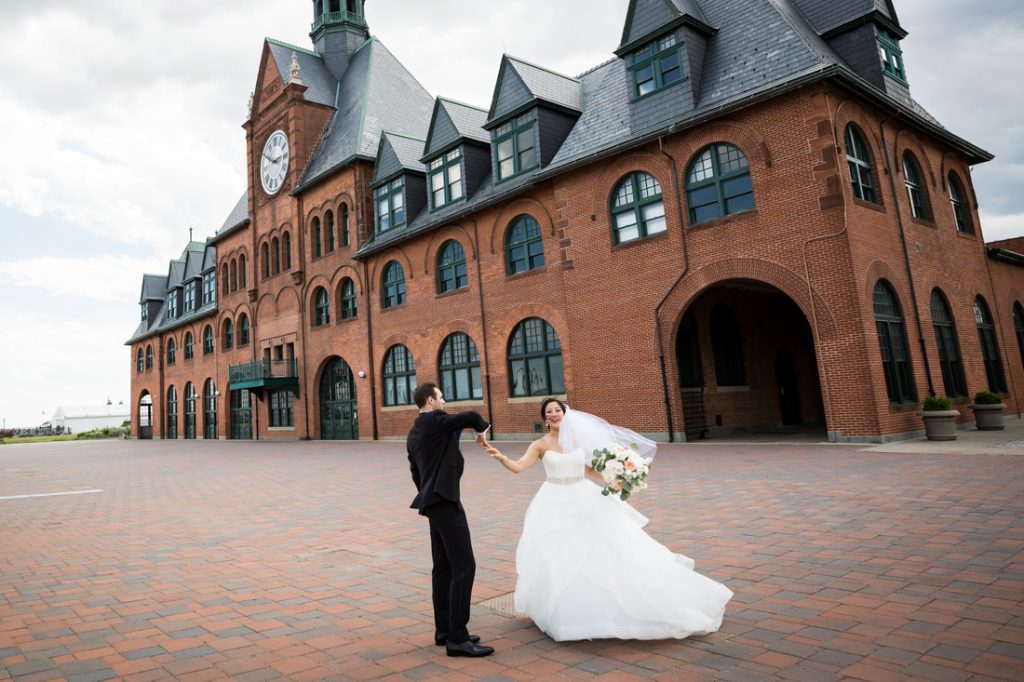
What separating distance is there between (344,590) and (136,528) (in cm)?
516

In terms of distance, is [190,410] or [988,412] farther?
[190,410]

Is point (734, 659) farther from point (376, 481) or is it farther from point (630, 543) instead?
point (376, 481)

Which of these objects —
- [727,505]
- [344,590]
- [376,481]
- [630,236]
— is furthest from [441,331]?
[344,590]

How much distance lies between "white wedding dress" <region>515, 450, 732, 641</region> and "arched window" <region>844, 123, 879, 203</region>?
13982 millimetres

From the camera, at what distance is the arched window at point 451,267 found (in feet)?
79.0

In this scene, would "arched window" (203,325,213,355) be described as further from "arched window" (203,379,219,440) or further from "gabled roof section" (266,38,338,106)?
"gabled roof section" (266,38,338,106)

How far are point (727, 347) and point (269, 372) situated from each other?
23.9 m

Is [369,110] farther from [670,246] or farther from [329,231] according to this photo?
[670,246]

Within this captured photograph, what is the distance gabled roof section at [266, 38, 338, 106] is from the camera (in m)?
34.5

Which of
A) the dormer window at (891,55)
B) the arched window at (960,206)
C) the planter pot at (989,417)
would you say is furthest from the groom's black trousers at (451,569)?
the arched window at (960,206)

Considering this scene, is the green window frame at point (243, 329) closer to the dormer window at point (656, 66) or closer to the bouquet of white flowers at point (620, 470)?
the dormer window at point (656, 66)

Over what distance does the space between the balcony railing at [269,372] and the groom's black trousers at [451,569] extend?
1182 inches

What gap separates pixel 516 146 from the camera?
21.9 meters

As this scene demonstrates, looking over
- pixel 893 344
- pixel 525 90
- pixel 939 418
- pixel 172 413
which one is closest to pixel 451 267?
pixel 525 90
